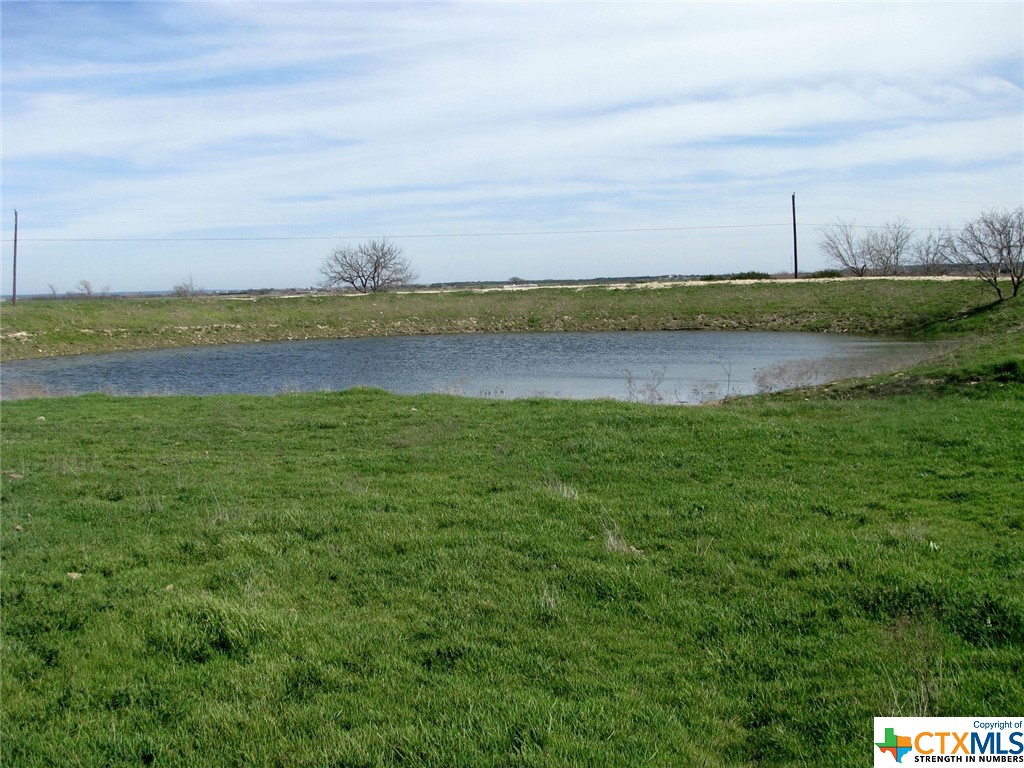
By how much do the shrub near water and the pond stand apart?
35.3 feet

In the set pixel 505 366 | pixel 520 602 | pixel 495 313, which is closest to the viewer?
pixel 520 602

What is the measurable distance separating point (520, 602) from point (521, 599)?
52mm

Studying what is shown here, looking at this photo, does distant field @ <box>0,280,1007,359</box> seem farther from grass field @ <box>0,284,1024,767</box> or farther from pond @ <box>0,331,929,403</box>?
grass field @ <box>0,284,1024,767</box>

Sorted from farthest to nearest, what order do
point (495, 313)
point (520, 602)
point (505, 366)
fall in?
point (495, 313) → point (505, 366) → point (520, 602)

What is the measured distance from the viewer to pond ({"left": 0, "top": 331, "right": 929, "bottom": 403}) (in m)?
23.9

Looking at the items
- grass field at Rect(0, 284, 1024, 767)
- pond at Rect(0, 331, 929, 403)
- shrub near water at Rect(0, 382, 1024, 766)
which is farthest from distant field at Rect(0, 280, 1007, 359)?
shrub near water at Rect(0, 382, 1024, 766)

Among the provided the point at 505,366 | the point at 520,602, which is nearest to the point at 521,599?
the point at 520,602

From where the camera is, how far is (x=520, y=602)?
5859 mm

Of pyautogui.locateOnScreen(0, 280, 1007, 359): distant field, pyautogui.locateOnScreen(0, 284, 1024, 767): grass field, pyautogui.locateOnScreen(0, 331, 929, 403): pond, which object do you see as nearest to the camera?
pyautogui.locateOnScreen(0, 284, 1024, 767): grass field

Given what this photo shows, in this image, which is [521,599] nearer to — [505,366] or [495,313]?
[505,366]

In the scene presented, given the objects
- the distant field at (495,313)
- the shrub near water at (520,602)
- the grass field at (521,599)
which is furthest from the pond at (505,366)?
the shrub near water at (520,602)

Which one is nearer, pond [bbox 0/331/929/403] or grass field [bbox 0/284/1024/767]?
grass field [bbox 0/284/1024/767]

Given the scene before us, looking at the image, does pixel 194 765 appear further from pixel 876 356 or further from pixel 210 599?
pixel 876 356

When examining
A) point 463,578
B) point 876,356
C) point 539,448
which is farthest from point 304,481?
point 876,356
